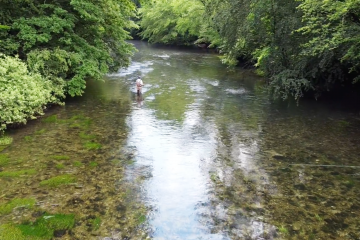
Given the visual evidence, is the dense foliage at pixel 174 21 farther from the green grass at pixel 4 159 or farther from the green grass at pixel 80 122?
the green grass at pixel 4 159

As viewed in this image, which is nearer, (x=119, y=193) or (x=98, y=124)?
(x=119, y=193)

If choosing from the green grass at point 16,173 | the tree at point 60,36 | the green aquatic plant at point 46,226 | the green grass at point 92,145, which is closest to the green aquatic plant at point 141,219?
the green aquatic plant at point 46,226

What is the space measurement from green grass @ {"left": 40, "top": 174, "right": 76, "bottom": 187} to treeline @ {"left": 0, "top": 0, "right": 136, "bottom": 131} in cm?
411

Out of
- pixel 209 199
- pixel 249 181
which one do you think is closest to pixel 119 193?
pixel 209 199

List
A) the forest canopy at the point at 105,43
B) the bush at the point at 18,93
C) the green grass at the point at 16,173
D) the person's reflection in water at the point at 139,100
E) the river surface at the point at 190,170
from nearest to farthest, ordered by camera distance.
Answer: the river surface at the point at 190,170
the green grass at the point at 16,173
the bush at the point at 18,93
the forest canopy at the point at 105,43
the person's reflection in water at the point at 139,100

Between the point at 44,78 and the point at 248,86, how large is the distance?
471 inches

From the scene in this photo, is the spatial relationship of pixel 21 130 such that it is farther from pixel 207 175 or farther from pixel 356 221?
pixel 356 221

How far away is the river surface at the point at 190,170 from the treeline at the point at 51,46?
1.15 meters

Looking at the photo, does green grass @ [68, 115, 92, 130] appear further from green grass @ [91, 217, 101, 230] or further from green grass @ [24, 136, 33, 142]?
green grass @ [91, 217, 101, 230]

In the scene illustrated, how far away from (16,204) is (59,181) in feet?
3.83

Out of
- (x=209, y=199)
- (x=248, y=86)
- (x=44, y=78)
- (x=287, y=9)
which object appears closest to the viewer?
(x=209, y=199)

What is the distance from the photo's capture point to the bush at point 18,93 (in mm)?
10172

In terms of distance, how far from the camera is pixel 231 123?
42.1 ft

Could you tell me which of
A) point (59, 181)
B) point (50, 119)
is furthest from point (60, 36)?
point (59, 181)
